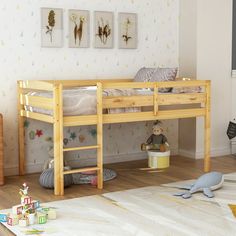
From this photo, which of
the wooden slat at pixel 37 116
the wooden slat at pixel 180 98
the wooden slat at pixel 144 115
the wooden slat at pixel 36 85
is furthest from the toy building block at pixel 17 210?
the wooden slat at pixel 180 98

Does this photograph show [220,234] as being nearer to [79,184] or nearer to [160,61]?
[79,184]

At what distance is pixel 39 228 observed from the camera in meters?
2.59

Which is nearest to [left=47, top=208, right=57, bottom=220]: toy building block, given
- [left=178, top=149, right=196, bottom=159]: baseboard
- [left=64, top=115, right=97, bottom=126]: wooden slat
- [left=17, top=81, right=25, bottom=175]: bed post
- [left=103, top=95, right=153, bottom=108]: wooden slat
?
[left=64, top=115, right=97, bottom=126]: wooden slat

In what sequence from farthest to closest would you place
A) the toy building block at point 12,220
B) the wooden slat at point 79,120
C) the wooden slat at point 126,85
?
the wooden slat at point 126,85, the wooden slat at point 79,120, the toy building block at point 12,220

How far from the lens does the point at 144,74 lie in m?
4.21

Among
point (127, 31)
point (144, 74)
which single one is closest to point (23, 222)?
point (144, 74)

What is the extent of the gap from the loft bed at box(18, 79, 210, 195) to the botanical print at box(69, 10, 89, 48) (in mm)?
336

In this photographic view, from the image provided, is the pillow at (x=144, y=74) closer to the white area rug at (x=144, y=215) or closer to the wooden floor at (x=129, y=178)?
the wooden floor at (x=129, y=178)

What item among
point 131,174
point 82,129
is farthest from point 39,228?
point 82,129

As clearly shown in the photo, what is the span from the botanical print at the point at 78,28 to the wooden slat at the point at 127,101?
A: 858 mm

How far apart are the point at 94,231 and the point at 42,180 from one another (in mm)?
1003

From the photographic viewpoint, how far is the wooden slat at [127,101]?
3.49 m

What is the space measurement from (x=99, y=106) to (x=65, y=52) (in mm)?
907

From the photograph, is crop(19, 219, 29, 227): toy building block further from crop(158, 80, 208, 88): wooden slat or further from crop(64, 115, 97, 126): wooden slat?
crop(158, 80, 208, 88): wooden slat
